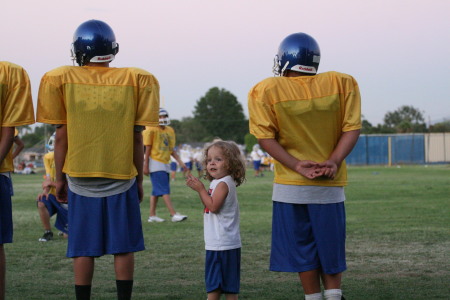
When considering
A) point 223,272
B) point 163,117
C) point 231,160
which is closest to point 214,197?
point 231,160

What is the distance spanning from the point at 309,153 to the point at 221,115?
123 meters

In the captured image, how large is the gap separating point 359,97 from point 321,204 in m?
0.75

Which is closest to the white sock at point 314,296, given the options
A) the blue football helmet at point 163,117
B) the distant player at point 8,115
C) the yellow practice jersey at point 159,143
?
the distant player at point 8,115

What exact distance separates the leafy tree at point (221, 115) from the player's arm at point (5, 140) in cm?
11944

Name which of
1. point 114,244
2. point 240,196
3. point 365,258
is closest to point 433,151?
point 240,196

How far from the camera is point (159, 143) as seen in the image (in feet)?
44.1

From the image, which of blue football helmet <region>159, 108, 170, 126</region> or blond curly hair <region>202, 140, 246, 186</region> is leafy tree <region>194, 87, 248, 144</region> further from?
blond curly hair <region>202, 140, 246, 186</region>

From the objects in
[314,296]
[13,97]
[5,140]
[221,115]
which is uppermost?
[221,115]

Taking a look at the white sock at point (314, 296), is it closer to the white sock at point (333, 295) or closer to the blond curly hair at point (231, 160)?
the white sock at point (333, 295)

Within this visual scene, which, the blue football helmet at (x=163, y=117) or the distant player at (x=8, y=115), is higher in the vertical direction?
the blue football helmet at (x=163, y=117)

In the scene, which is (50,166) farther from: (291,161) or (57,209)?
(291,161)

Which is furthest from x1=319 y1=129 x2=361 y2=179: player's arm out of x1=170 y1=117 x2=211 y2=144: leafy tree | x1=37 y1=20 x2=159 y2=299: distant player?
x1=170 y1=117 x2=211 y2=144: leafy tree

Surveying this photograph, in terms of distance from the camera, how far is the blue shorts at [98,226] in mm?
5238

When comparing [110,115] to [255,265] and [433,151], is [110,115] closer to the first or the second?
[255,265]
